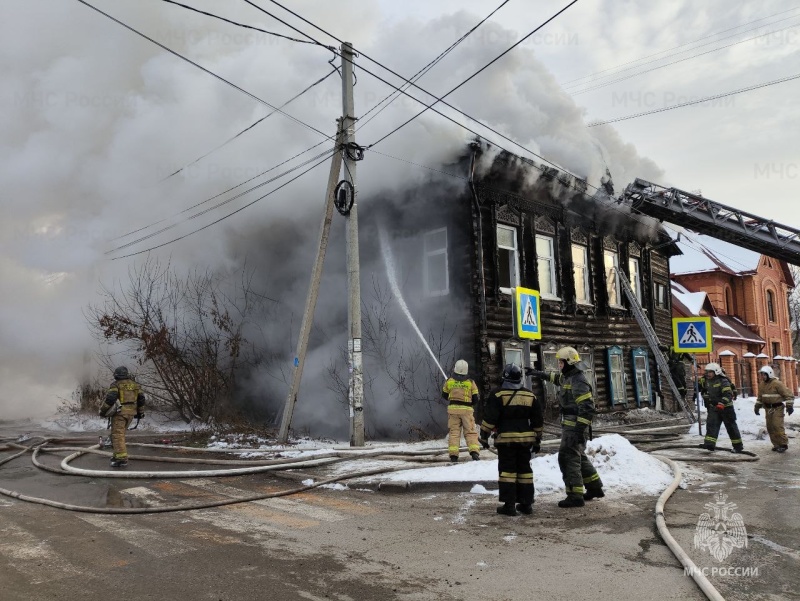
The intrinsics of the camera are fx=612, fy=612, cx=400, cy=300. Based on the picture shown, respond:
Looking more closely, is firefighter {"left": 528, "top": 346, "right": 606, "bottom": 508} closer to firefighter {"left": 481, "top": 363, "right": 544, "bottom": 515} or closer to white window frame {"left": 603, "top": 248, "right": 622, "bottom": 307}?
firefighter {"left": 481, "top": 363, "right": 544, "bottom": 515}

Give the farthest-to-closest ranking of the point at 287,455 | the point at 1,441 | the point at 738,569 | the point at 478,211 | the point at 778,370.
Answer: the point at 778,370 < the point at 478,211 < the point at 1,441 < the point at 287,455 < the point at 738,569

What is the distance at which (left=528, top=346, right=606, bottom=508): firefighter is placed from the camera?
6023mm

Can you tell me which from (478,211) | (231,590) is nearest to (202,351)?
(478,211)

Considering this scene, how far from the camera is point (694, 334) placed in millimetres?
12367

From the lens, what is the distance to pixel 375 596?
11.6 feet

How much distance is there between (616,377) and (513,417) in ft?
43.8

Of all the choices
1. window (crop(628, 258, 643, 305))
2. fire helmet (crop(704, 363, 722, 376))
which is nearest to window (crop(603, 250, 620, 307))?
window (crop(628, 258, 643, 305))

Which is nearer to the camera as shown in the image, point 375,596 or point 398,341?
point 375,596

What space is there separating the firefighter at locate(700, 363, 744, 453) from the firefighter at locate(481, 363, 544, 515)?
595 centimetres

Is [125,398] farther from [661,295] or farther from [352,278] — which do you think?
[661,295]

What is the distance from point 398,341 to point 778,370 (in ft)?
104

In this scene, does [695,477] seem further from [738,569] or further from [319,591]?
[319,591]

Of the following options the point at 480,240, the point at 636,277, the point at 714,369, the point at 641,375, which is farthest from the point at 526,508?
the point at 636,277

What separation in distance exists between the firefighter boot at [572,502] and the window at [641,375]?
13736 millimetres
